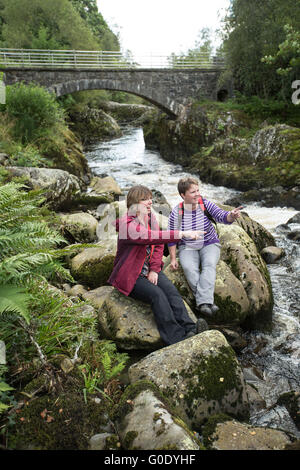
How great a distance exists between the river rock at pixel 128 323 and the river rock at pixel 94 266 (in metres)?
1.14

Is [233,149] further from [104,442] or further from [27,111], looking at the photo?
[104,442]

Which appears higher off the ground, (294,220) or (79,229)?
(79,229)

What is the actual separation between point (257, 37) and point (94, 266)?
16747 millimetres

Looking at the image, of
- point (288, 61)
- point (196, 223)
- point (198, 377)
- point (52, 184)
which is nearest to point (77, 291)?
point (196, 223)

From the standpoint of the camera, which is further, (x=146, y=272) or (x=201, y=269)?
(x=201, y=269)

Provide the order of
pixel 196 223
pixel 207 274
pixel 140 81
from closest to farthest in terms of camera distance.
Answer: pixel 207 274, pixel 196 223, pixel 140 81

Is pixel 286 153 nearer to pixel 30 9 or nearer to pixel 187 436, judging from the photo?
pixel 187 436

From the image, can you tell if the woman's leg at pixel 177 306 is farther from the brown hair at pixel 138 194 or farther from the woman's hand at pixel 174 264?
the brown hair at pixel 138 194

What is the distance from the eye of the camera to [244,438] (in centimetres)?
251

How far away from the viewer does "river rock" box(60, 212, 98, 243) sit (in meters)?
6.68

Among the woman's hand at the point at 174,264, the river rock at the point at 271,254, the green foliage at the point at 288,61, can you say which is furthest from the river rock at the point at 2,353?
the green foliage at the point at 288,61

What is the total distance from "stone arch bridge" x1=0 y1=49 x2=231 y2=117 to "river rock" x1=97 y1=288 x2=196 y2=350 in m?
18.8

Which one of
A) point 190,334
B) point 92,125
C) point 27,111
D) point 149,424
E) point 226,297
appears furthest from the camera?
point 92,125
